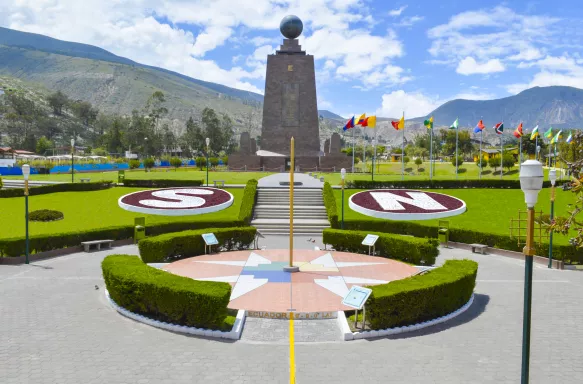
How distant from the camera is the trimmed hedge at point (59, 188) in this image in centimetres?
3233

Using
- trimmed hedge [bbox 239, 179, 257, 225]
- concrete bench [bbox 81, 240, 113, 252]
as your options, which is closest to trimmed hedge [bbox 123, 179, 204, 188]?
trimmed hedge [bbox 239, 179, 257, 225]

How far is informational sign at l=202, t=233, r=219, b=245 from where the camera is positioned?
2045 cm

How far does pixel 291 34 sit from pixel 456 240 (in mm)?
46468

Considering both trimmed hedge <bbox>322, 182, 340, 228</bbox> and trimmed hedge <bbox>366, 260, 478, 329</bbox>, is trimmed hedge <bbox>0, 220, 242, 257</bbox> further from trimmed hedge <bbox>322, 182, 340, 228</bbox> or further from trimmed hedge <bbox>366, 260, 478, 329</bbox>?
trimmed hedge <bbox>366, 260, 478, 329</bbox>

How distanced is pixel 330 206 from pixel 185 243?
1086 centimetres

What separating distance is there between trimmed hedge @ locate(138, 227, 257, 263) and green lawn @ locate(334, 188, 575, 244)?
799 centimetres

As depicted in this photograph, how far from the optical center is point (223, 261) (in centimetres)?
1956

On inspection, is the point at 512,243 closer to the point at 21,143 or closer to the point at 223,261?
the point at 223,261

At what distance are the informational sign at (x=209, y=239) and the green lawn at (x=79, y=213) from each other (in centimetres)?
529

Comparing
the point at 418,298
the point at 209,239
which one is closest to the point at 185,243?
the point at 209,239

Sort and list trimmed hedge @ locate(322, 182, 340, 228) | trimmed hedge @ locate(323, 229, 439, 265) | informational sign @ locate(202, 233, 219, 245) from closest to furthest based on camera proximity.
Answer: trimmed hedge @ locate(323, 229, 439, 265), informational sign @ locate(202, 233, 219, 245), trimmed hedge @ locate(322, 182, 340, 228)

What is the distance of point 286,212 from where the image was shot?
30.2 metres

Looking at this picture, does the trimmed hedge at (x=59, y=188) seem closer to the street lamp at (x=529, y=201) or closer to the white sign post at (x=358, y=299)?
the white sign post at (x=358, y=299)

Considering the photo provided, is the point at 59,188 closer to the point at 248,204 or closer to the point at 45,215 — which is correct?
the point at 45,215
